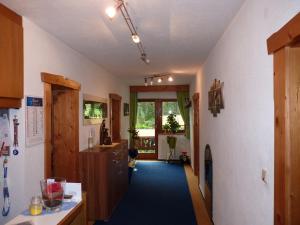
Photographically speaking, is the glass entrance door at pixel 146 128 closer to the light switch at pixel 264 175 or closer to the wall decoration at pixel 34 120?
the wall decoration at pixel 34 120

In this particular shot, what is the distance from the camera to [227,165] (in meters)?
2.71

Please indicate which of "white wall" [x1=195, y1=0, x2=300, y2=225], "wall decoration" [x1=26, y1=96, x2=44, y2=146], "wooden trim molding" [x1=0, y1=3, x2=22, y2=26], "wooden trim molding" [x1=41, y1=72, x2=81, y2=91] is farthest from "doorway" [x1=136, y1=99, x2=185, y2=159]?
"wooden trim molding" [x1=0, y1=3, x2=22, y2=26]

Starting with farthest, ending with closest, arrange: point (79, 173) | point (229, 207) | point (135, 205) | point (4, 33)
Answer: point (135, 205), point (79, 173), point (229, 207), point (4, 33)

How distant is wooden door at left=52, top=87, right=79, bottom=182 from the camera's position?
3.52 m

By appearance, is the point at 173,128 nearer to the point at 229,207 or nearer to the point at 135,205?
→ the point at 135,205

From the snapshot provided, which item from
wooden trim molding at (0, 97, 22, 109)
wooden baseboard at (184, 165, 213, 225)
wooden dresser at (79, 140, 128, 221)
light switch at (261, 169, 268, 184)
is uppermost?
wooden trim molding at (0, 97, 22, 109)

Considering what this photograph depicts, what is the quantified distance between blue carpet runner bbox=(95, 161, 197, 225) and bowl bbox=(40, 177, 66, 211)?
206 cm

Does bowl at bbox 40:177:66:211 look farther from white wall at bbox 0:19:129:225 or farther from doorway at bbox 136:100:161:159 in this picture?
doorway at bbox 136:100:161:159

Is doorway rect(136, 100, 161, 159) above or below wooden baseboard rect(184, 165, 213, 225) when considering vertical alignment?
above

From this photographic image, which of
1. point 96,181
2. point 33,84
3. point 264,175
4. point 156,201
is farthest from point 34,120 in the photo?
point 156,201

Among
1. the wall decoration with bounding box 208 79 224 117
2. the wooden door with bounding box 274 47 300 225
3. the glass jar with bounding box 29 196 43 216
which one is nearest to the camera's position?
the wooden door with bounding box 274 47 300 225

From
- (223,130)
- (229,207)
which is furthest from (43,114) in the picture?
(229,207)

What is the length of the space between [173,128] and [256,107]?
6348 mm

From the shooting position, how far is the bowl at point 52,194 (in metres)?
1.78
